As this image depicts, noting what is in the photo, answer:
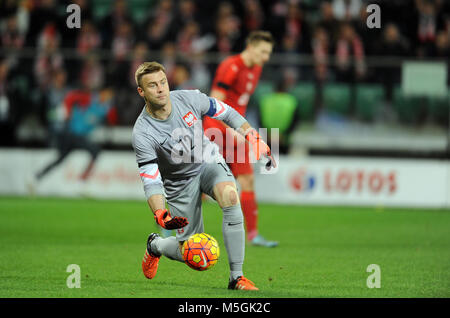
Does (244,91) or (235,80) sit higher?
(235,80)

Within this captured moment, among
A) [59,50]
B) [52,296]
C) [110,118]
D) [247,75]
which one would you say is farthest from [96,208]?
[52,296]

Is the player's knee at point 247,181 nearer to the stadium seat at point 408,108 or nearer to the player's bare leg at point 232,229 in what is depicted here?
the player's bare leg at point 232,229

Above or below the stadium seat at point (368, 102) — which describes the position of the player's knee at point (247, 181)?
below

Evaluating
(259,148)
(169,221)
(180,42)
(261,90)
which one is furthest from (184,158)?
(180,42)

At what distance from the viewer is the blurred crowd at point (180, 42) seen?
16547 millimetres

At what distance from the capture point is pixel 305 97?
1608 cm

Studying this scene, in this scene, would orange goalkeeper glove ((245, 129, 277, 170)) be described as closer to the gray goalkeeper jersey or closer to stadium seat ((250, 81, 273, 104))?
the gray goalkeeper jersey

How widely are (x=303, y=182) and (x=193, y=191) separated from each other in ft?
30.5

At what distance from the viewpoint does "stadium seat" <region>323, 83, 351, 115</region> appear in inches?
628

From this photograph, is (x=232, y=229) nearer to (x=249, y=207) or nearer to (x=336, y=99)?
(x=249, y=207)

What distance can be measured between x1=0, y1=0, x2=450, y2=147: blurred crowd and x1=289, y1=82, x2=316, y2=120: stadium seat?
186mm

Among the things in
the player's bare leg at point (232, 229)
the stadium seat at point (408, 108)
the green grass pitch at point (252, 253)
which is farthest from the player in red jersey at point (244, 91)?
the stadium seat at point (408, 108)

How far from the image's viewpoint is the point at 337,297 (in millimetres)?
6508

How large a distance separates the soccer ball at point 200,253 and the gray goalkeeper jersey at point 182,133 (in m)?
0.59
